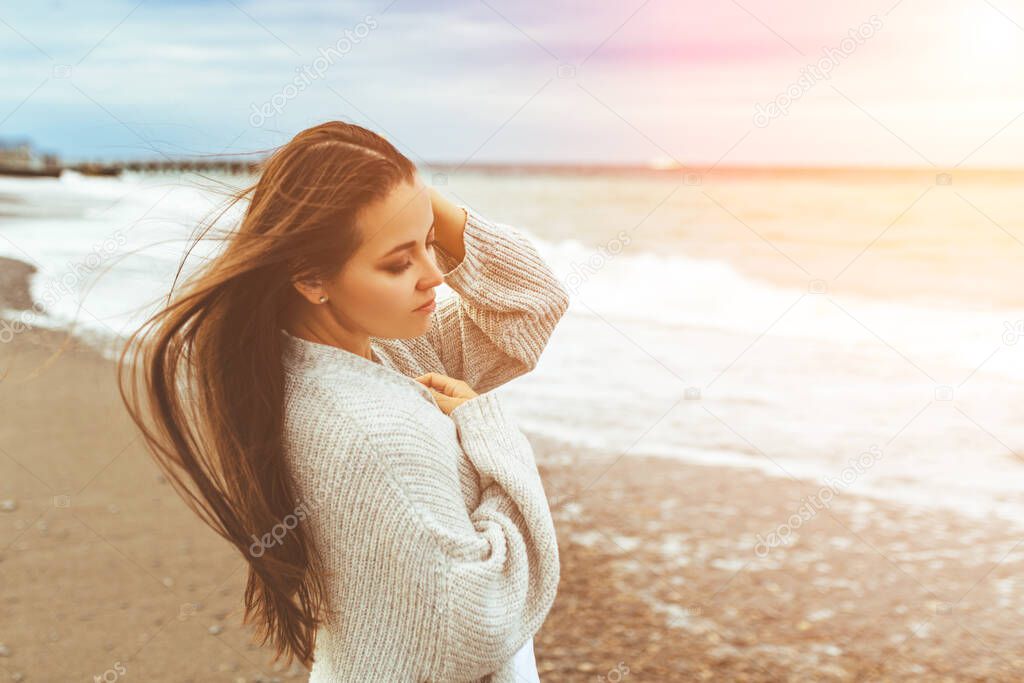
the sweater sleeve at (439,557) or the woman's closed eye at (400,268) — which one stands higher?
the woman's closed eye at (400,268)

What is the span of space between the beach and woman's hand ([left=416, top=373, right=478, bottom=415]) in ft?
6.08

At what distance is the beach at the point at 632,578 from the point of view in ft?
13.3

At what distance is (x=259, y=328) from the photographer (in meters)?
1.59

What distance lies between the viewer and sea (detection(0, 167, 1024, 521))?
21.5 feet

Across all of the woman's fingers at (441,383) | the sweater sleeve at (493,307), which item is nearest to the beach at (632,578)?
the sweater sleeve at (493,307)

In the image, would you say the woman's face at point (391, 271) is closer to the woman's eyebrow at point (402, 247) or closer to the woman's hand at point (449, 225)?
the woman's eyebrow at point (402, 247)

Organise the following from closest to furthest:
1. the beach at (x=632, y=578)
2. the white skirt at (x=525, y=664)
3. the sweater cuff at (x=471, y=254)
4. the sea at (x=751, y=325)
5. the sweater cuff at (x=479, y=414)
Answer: the sweater cuff at (x=479, y=414), the white skirt at (x=525, y=664), the sweater cuff at (x=471, y=254), the beach at (x=632, y=578), the sea at (x=751, y=325)

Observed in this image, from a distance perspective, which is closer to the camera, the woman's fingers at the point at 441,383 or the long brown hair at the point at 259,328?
the long brown hair at the point at 259,328

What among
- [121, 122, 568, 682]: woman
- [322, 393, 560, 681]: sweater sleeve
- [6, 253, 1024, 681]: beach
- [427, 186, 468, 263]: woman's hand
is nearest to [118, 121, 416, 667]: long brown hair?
[121, 122, 568, 682]: woman

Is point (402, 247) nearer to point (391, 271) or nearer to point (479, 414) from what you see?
point (391, 271)

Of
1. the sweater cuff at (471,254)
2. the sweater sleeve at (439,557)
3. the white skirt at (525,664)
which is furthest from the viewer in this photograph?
the sweater cuff at (471,254)

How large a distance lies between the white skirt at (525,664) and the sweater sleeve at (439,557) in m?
0.18

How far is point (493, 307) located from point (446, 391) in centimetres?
24

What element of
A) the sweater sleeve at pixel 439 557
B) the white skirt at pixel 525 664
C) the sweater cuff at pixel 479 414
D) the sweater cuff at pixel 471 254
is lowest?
the white skirt at pixel 525 664
